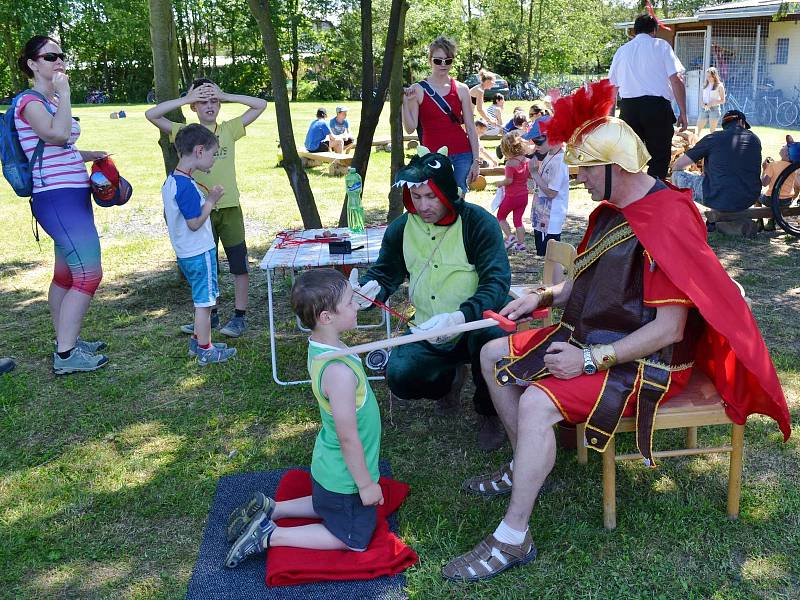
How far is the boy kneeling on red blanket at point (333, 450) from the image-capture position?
2.60m

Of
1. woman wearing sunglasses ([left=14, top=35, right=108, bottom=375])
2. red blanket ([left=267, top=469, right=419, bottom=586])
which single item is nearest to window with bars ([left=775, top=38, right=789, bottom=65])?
woman wearing sunglasses ([left=14, top=35, right=108, bottom=375])

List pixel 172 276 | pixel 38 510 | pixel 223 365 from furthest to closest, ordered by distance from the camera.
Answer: pixel 172 276, pixel 223 365, pixel 38 510

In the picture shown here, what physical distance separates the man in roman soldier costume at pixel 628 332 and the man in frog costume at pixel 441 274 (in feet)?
2.01

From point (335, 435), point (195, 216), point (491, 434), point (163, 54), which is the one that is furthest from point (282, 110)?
point (335, 435)

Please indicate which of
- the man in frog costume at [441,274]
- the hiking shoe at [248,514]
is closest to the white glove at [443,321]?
the man in frog costume at [441,274]

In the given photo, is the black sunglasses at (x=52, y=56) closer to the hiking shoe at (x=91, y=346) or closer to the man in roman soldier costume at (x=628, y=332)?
the hiking shoe at (x=91, y=346)

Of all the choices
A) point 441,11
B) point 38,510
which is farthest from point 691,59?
point 38,510

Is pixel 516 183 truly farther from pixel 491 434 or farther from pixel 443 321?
pixel 443 321

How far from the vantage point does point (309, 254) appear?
4.42 m

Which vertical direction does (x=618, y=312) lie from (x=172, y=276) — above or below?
above

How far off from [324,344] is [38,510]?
62.7 inches

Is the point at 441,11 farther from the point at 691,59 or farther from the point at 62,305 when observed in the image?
the point at 62,305

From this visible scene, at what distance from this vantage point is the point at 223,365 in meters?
4.68

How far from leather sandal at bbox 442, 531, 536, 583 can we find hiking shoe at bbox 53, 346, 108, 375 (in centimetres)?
293
